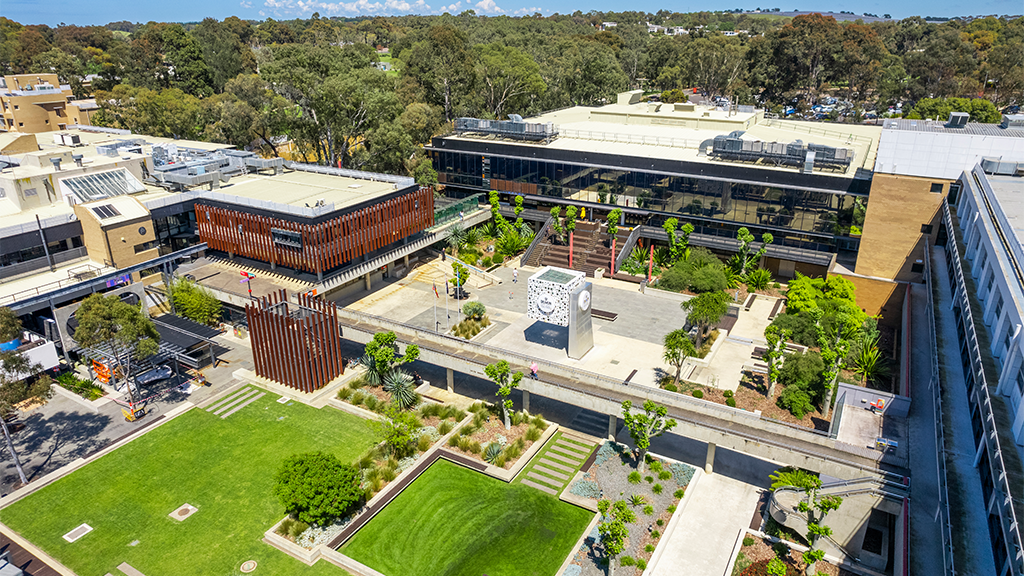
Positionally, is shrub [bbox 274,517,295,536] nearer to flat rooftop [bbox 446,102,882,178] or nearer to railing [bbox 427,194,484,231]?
railing [bbox 427,194,484,231]

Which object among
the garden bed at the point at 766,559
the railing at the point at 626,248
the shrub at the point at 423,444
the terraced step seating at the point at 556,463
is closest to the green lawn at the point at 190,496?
the shrub at the point at 423,444

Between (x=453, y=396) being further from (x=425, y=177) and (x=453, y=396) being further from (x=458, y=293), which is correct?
(x=425, y=177)

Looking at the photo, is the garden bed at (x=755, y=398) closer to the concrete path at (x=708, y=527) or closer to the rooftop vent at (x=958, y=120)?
the concrete path at (x=708, y=527)

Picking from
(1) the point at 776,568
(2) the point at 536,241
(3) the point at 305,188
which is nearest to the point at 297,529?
(1) the point at 776,568

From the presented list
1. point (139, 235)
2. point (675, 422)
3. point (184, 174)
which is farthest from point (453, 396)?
point (184, 174)

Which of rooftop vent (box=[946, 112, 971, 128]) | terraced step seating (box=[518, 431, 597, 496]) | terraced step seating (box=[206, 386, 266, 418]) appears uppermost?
rooftop vent (box=[946, 112, 971, 128])

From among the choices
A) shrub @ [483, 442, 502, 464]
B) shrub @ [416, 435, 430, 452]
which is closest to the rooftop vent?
shrub @ [483, 442, 502, 464]
